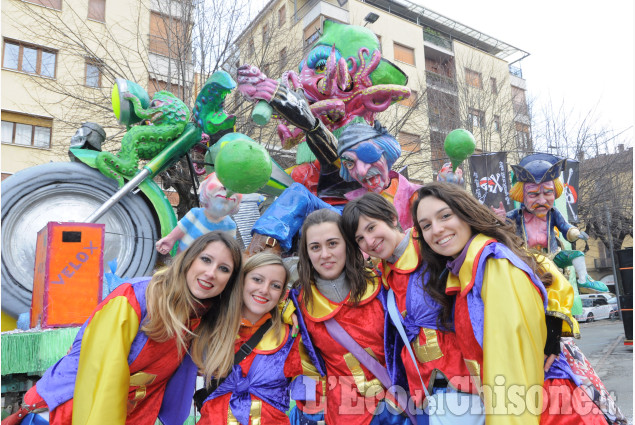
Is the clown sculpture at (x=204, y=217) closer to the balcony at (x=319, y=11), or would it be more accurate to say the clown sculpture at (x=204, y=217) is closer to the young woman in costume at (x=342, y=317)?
the young woman in costume at (x=342, y=317)

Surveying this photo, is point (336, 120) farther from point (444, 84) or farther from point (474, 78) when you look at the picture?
point (474, 78)

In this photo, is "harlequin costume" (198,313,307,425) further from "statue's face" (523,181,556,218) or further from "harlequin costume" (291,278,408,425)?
"statue's face" (523,181,556,218)

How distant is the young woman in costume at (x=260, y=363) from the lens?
2102 millimetres

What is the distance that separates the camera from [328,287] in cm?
227

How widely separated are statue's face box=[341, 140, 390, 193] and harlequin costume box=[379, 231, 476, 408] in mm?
910

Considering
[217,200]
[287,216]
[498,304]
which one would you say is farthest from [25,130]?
[498,304]

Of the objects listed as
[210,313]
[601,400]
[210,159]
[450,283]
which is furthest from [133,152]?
[601,400]

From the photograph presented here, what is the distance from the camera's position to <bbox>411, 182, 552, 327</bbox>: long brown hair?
6.15ft

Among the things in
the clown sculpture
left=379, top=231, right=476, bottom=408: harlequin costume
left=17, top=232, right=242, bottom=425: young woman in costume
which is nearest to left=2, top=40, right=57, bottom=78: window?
the clown sculpture

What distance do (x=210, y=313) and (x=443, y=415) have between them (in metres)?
1.25

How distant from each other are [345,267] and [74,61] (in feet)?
25.8

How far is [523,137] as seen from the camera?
14594 mm

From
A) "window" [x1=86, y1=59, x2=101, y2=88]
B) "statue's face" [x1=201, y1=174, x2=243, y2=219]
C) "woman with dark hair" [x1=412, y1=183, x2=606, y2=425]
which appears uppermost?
"window" [x1=86, y1=59, x2=101, y2=88]

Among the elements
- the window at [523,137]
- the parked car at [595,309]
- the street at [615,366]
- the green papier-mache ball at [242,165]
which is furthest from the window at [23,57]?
the parked car at [595,309]
